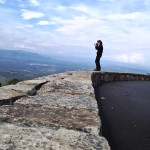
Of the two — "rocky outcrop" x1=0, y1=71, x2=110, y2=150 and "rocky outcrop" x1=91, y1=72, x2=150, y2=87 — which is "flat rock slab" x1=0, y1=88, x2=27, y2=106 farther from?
"rocky outcrop" x1=91, y1=72, x2=150, y2=87

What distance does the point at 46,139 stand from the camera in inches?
102

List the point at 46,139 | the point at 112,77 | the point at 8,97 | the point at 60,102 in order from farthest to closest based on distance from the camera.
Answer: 1. the point at 112,77
2. the point at 8,97
3. the point at 60,102
4. the point at 46,139

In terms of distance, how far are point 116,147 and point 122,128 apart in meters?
1.02

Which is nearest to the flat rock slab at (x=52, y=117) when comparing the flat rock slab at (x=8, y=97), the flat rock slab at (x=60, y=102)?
the flat rock slab at (x=60, y=102)

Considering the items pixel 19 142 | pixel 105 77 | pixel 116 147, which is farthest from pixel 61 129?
pixel 105 77

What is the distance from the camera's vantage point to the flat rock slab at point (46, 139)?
2.40 metres

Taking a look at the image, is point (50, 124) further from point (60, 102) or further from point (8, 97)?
point (8, 97)

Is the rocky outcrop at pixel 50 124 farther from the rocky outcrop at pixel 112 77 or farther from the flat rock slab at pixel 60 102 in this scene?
the rocky outcrop at pixel 112 77

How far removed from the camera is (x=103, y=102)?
7.64 m

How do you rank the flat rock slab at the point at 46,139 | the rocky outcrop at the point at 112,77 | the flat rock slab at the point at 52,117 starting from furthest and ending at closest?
the rocky outcrop at the point at 112,77, the flat rock slab at the point at 52,117, the flat rock slab at the point at 46,139

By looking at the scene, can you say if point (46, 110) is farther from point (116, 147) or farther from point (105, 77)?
point (105, 77)

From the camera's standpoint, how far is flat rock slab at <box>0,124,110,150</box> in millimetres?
2398

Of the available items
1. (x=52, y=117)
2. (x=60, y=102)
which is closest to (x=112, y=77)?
(x=60, y=102)

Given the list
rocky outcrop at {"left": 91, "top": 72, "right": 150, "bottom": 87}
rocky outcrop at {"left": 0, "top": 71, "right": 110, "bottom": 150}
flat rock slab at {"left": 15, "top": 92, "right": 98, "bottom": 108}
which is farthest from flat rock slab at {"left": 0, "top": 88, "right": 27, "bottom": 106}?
rocky outcrop at {"left": 91, "top": 72, "right": 150, "bottom": 87}
